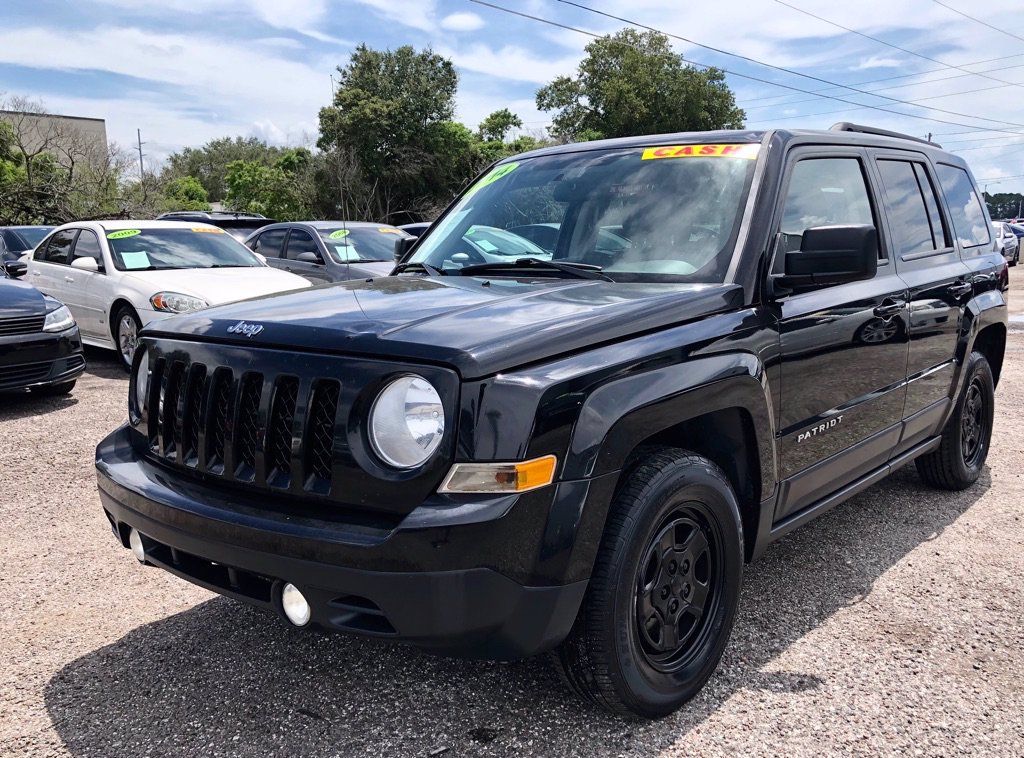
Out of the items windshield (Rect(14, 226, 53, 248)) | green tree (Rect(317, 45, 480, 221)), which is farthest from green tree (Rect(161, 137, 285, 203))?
windshield (Rect(14, 226, 53, 248))

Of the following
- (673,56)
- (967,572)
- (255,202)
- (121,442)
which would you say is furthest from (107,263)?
(673,56)

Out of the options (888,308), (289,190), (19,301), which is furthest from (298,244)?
(289,190)

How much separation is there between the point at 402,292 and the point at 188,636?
1545 mm

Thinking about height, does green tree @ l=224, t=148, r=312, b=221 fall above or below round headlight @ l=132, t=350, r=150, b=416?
above

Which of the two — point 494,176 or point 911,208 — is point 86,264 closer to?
point 494,176

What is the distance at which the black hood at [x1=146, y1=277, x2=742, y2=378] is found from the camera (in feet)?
7.43

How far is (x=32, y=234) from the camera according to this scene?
15.3 metres

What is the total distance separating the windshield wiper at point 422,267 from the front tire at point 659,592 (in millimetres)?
1365

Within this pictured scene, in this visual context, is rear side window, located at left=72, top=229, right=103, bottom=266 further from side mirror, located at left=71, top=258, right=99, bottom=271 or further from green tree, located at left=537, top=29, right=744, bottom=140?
green tree, located at left=537, top=29, right=744, bottom=140

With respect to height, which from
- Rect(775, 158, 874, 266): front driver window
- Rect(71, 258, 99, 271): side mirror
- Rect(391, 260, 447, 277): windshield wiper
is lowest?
Rect(71, 258, 99, 271): side mirror

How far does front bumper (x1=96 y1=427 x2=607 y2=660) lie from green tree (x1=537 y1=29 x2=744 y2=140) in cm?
5235

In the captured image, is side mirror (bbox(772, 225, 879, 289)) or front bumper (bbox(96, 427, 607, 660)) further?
side mirror (bbox(772, 225, 879, 289))

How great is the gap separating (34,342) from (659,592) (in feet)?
21.2

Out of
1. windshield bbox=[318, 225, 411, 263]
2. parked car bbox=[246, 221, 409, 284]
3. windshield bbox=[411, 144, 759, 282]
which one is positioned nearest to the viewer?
windshield bbox=[411, 144, 759, 282]
